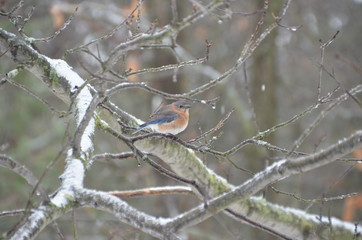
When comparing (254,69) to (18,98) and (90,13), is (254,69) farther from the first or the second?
(18,98)

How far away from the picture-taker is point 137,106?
39.0 ft

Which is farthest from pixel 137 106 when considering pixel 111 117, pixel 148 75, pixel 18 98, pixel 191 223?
pixel 191 223

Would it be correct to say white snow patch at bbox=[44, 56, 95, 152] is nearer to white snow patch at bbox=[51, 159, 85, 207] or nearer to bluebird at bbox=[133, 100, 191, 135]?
white snow patch at bbox=[51, 159, 85, 207]


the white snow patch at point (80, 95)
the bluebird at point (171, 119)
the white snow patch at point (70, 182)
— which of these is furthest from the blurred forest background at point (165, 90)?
the white snow patch at point (70, 182)

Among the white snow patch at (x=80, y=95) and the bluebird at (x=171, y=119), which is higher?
the bluebird at (x=171, y=119)

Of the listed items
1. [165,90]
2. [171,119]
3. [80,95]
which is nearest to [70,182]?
[80,95]

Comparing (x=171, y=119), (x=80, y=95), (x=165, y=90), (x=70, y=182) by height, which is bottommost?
(x=70, y=182)

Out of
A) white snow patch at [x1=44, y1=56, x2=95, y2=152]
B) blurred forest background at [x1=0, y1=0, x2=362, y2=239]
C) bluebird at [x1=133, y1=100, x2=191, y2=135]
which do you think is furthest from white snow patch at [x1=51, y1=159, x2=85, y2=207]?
blurred forest background at [x1=0, y1=0, x2=362, y2=239]

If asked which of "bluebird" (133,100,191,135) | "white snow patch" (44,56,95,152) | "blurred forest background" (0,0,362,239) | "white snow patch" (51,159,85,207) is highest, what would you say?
"blurred forest background" (0,0,362,239)

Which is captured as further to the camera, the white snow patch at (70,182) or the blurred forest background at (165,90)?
the blurred forest background at (165,90)

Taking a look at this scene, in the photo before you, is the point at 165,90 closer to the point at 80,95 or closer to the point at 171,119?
the point at 171,119

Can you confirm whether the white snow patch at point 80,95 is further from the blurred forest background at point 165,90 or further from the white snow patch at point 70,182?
the blurred forest background at point 165,90

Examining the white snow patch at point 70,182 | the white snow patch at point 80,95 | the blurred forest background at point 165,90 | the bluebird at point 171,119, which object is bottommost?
the white snow patch at point 70,182


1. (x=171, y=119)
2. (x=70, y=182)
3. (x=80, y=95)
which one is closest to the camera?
(x=70, y=182)
